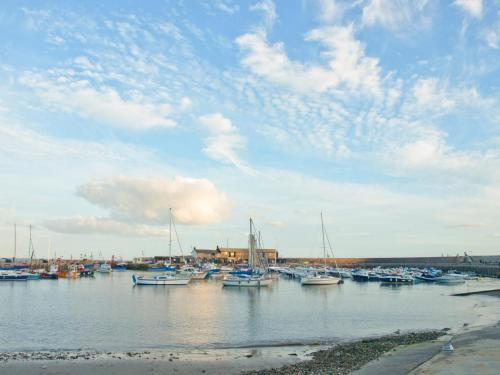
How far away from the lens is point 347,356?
2708 centimetres

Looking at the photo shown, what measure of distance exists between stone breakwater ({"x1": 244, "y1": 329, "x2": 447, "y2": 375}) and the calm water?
4516mm

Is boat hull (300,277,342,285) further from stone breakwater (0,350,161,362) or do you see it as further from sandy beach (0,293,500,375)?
stone breakwater (0,350,161,362)

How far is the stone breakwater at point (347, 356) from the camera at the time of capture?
23.4 m

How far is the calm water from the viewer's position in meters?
35.1

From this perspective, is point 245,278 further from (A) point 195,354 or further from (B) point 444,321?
(A) point 195,354

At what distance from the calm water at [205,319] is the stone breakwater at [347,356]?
4.52 meters

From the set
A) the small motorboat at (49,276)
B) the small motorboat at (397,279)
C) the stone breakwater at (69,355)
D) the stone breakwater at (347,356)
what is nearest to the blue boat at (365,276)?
the small motorboat at (397,279)

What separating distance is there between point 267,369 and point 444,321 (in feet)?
88.9

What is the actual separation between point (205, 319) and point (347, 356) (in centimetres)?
2148

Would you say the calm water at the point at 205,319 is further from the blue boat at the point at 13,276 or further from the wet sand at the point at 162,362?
the blue boat at the point at 13,276

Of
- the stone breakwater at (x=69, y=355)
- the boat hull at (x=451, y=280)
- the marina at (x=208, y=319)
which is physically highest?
the stone breakwater at (x=69, y=355)

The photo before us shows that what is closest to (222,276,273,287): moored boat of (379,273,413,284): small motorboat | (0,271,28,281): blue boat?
(379,273,413,284): small motorboat

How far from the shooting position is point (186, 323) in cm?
4334

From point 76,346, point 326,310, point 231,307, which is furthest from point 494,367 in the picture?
point 231,307
